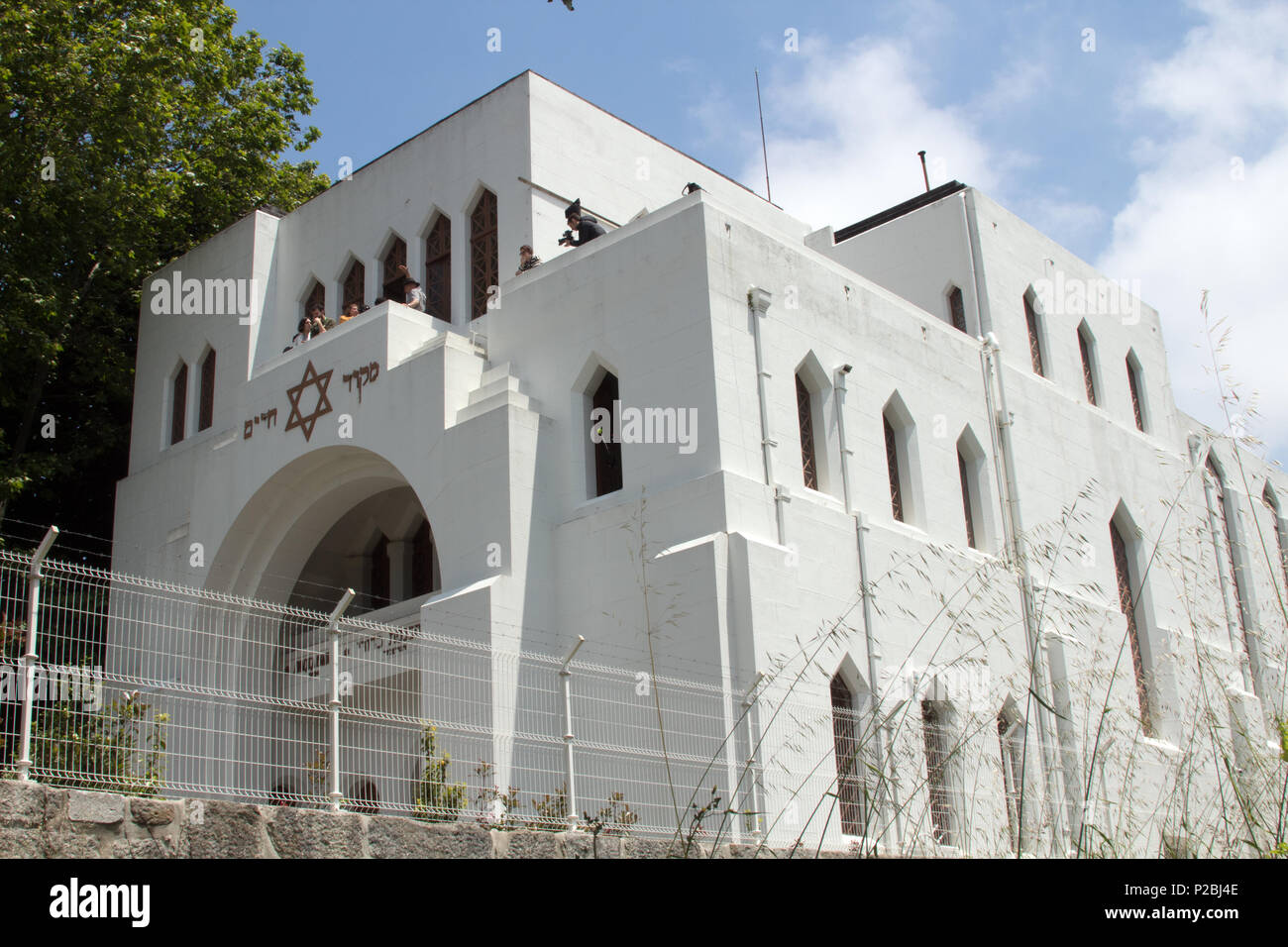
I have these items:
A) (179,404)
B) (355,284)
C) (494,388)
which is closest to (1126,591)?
(494,388)

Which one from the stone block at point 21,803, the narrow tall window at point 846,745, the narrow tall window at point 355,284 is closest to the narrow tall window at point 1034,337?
the narrow tall window at point 846,745

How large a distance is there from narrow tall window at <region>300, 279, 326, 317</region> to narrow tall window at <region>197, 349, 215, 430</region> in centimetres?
175

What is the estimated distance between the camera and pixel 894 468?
19328 mm

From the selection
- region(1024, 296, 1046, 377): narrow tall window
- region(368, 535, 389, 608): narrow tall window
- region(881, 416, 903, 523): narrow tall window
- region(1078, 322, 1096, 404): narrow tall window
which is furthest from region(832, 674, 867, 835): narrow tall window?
region(1078, 322, 1096, 404): narrow tall window

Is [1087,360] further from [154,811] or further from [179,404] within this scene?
[154,811]

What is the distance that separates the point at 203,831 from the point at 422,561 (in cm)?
1542

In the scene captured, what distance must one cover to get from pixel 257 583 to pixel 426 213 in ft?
21.5

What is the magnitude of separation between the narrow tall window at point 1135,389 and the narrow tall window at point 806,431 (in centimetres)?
1047

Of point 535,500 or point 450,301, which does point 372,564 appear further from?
point 535,500

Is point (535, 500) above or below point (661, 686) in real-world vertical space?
above

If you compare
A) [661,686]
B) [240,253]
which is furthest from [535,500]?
[240,253]

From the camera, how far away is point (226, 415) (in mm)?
23094

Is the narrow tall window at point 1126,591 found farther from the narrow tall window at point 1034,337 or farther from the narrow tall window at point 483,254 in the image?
the narrow tall window at point 483,254
